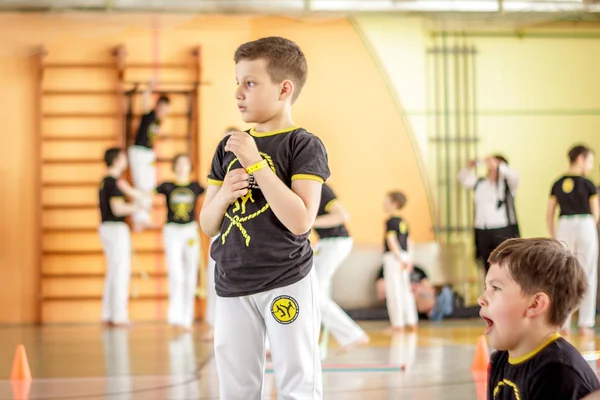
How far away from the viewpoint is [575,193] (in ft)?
25.2

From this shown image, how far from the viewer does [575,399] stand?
1993mm

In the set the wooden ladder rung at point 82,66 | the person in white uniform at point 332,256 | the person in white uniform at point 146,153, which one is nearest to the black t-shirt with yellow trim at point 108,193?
the person in white uniform at point 146,153

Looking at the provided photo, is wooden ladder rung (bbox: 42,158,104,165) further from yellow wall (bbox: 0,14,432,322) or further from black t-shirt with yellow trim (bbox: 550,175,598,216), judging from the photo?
black t-shirt with yellow trim (bbox: 550,175,598,216)

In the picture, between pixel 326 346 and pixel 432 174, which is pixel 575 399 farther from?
pixel 432 174

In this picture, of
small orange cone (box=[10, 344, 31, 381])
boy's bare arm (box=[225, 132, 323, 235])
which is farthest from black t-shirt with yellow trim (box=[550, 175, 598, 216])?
boy's bare arm (box=[225, 132, 323, 235])

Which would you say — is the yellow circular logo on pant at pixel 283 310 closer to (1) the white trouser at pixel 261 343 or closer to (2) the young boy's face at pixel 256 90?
(1) the white trouser at pixel 261 343

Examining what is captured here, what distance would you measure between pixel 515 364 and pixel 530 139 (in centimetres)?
883

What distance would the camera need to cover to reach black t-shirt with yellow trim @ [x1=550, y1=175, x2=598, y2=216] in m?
7.67

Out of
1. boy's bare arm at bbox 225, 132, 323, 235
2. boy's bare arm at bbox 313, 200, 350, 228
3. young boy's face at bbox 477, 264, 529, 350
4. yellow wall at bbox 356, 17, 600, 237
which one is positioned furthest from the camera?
yellow wall at bbox 356, 17, 600, 237

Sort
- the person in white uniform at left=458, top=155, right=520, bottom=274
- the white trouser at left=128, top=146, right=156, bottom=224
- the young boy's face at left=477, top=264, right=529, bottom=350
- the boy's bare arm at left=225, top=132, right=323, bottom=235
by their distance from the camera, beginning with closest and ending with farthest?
the young boy's face at left=477, top=264, right=529, bottom=350, the boy's bare arm at left=225, top=132, right=323, bottom=235, the person in white uniform at left=458, top=155, right=520, bottom=274, the white trouser at left=128, top=146, right=156, bottom=224

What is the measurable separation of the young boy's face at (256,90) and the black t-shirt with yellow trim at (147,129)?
274 inches

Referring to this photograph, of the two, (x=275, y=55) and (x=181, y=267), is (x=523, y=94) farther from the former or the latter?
(x=275, y=55)

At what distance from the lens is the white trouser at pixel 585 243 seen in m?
7.64

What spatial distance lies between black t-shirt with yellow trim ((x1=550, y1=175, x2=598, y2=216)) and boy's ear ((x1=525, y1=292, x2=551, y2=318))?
5839 millimetres
